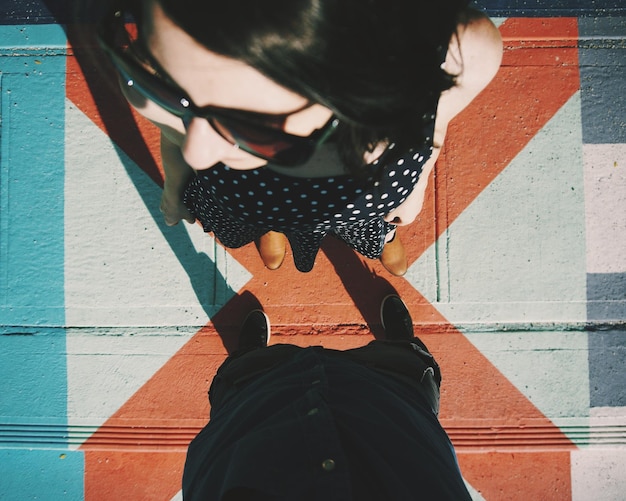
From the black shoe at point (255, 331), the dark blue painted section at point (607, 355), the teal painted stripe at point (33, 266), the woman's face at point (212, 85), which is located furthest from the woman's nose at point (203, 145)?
the dark blue painted section at point (607, 355)

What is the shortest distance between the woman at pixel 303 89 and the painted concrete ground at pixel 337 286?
108 centimetres

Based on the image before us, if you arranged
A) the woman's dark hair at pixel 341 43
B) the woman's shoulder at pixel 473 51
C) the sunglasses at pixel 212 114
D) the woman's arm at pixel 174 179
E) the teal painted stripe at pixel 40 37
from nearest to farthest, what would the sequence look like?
the woman's dark hair at pixel 341 43, the sunglasses at pixel 212 114, the woman's shoulder at pixel 473 51, the woman's arm at pixel 174 179, the teal painted stripe at pixel 40 37

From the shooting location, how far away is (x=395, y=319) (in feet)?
7.41

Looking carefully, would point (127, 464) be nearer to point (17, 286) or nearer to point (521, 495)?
point (17, 286)

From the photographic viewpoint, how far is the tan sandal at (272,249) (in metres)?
2.29

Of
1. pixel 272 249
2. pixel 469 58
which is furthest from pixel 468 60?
pixel 272 249

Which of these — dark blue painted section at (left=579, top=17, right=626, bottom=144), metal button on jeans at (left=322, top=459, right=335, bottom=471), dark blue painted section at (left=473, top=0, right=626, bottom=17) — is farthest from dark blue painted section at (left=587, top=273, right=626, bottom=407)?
metal button on jeans at (left=322, top=459, right=335, bottom=471)

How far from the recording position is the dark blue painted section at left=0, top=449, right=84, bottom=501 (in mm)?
2375

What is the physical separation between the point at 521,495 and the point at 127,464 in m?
2.06

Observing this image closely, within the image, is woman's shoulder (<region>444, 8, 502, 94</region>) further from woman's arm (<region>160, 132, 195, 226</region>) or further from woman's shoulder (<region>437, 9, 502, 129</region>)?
woman's arm (<region>160, 132, 195, 226</region>)

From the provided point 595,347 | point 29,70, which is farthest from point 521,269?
point 29,70

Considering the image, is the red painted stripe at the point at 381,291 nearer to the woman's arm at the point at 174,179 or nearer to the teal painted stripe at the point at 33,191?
the teal painted stripe at the point at 33,191

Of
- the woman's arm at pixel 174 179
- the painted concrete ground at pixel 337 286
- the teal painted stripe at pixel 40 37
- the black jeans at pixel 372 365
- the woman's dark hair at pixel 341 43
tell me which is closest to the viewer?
the woman's dark hair at pixel 341 43

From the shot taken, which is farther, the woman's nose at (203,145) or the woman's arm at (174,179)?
the woman's arm at (174,179)
